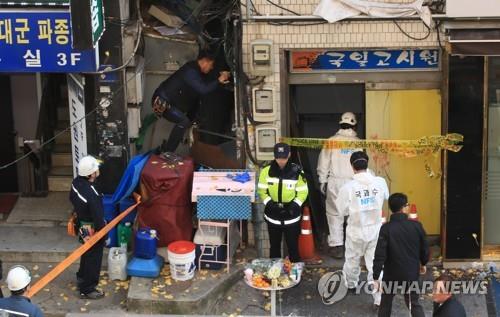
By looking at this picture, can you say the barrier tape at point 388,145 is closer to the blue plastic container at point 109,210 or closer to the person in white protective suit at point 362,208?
the person in white protective suit at point 362,208

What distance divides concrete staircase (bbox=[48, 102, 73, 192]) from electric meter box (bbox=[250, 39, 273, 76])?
3.95m

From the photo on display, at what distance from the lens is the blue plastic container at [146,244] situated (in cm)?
1030

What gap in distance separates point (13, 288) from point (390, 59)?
20.5ft

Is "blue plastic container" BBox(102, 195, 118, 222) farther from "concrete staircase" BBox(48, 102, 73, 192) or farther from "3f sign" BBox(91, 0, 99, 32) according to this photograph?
"3f sign" BBox(91, 0, 99, 32)

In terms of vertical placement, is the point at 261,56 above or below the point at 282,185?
above

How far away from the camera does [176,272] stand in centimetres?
1010

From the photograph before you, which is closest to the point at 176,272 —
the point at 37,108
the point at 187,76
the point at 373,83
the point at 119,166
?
the point at 119,166

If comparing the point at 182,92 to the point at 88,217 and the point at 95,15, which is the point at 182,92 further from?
the point at 88,217

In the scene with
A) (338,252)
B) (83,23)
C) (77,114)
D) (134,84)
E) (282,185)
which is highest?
(83,23)

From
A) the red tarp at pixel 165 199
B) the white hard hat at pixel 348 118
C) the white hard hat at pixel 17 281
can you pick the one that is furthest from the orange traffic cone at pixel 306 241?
the white hard hat at pixel 17 281

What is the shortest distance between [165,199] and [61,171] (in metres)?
3.19

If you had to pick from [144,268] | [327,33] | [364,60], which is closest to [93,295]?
[144,268]

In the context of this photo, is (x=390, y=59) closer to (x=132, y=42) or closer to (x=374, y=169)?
(x=374, y=169)

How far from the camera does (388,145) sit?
35.8 ft
